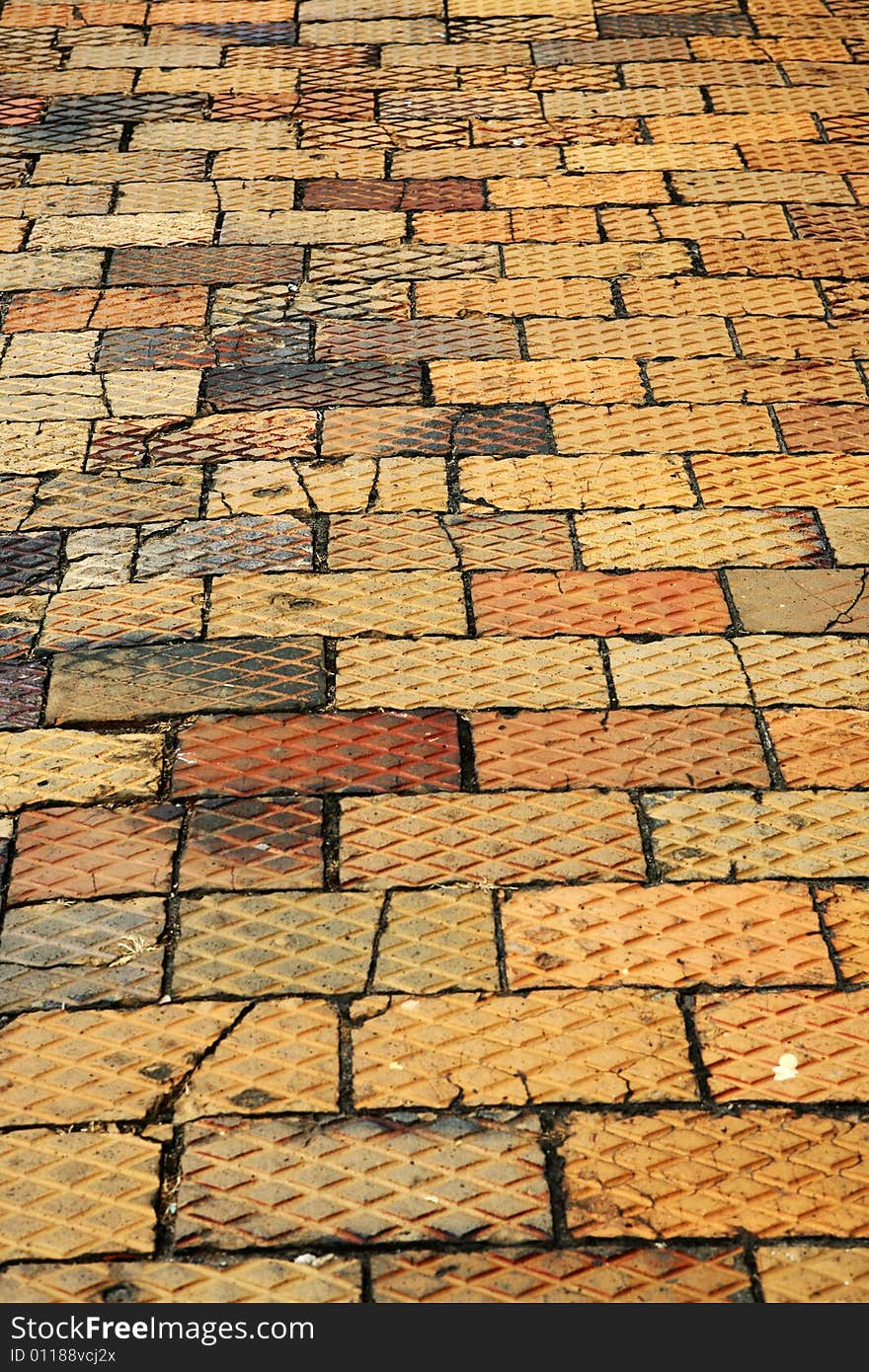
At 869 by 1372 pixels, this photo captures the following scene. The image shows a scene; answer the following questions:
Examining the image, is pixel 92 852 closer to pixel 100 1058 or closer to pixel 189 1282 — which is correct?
pixel 100 1058

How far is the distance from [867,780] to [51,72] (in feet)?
15.7

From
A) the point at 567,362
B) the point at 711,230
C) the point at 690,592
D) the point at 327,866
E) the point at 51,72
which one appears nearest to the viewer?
the point at 327,866

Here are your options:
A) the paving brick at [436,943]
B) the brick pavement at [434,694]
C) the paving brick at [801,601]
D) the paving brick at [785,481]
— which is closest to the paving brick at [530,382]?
the brick pavement at [434,694]

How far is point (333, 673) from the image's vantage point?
350 cm

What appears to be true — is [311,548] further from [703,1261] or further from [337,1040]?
[703,1261]

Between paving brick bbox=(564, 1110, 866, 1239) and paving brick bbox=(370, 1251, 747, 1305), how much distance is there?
5 centimetres

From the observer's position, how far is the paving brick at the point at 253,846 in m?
3.04

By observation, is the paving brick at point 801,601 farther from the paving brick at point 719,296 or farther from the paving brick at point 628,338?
the paving brick at point 719,296

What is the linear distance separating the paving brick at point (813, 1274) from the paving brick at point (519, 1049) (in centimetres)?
33

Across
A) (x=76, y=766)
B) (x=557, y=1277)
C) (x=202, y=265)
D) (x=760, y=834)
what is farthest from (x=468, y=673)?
(x=202, y=265)

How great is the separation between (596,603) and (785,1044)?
1.32m

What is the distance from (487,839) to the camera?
3119 mm

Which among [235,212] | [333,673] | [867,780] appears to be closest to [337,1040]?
[333,673]

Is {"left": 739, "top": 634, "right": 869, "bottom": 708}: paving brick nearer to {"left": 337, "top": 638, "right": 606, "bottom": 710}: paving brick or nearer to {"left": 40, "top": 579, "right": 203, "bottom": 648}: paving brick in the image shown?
{"left": 337, "top": 638, "right": 606, "bottom": 710}: paving brick
